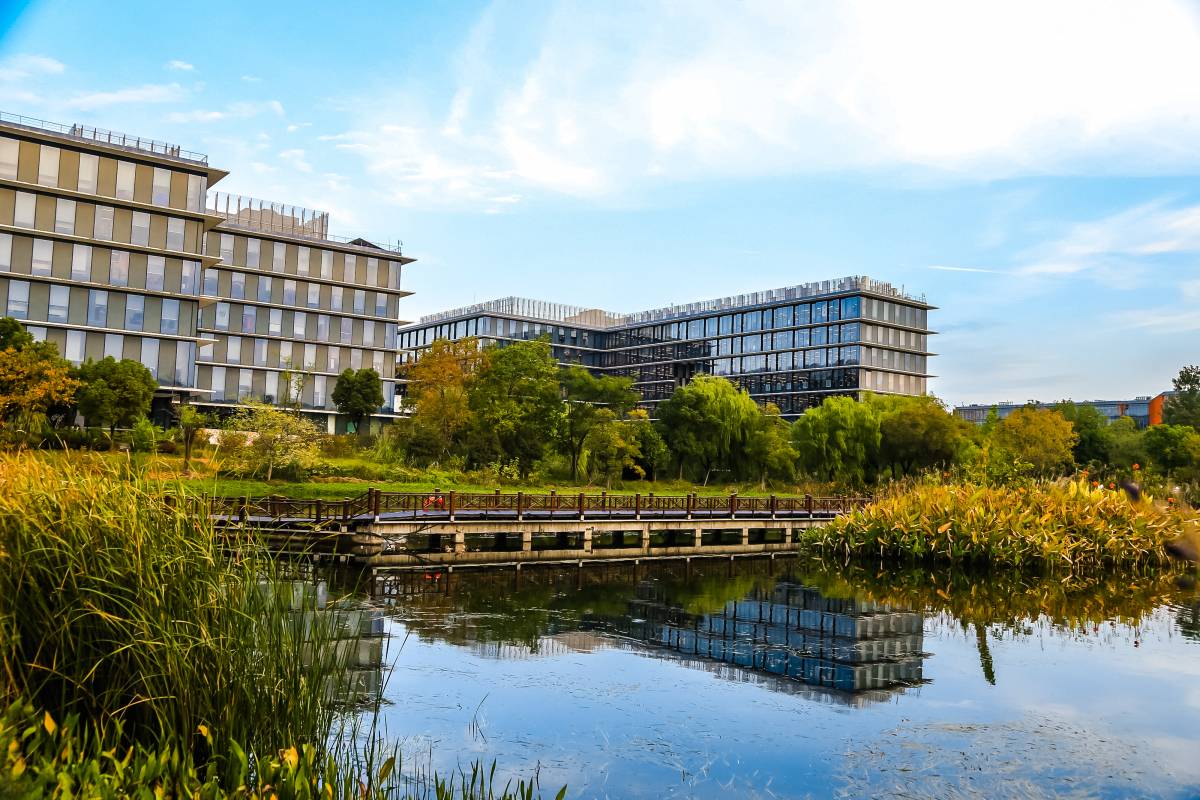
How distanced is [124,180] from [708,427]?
36.5 m

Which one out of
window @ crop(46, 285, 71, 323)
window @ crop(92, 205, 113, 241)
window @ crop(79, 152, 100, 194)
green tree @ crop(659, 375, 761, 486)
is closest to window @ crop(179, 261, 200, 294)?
window @ crop(92, 205, 113, 241)

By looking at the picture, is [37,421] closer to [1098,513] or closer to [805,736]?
[805,736]

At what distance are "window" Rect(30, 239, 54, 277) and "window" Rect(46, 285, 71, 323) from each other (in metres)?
1.00

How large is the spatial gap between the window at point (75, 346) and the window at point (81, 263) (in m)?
3.01

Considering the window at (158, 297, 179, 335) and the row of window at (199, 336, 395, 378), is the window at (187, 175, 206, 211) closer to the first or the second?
the window at (158, 297, 179, 335)

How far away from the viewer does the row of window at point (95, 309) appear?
49000mm

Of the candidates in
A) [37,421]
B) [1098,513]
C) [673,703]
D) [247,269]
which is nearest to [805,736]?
[673,703]

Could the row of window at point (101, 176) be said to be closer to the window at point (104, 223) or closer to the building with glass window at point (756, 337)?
the window at point (104, 223)

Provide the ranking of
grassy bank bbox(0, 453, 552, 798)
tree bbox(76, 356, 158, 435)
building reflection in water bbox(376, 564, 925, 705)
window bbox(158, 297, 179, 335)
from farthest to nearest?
window bbox(158, 297, 179, 335) → tree bbox(76, 356, 158, 435) → building reflection in water bbox(376, 564, 925, 705) → grassy bank bbox(0, 453, 552, 798)

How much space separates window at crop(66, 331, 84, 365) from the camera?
50094 mm

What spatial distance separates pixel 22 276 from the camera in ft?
160

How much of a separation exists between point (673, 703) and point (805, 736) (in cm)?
197

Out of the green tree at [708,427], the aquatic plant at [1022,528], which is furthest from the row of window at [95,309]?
the aquatic plant at [1022,528]

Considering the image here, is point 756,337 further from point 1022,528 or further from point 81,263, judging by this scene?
point 1022,528
